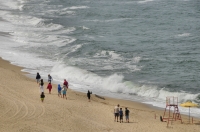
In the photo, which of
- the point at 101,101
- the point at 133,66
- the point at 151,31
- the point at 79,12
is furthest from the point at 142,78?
the point at 79,12

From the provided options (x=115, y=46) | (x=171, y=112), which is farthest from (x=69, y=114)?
(x=115, y=46)

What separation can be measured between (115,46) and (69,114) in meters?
25.7

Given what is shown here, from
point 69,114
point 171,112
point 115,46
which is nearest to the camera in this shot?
point 69,114

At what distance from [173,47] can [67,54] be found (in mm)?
12488

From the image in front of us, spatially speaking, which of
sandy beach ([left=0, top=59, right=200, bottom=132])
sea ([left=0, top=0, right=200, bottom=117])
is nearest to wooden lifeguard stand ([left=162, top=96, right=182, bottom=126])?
sandy beach ([left=0, top=59, right=200, bottom=132])

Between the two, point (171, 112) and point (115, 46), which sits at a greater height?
point (115, 46)

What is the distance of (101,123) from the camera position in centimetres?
3191

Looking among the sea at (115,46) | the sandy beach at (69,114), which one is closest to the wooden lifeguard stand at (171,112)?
the sandy beach at (69,114)

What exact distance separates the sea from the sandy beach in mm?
2983

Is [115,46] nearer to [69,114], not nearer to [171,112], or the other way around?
[171,112]

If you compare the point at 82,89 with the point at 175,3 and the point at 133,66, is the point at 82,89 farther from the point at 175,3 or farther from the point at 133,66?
the point at 175,3

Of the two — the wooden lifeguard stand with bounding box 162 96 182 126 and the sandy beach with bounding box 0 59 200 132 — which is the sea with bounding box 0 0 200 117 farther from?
the sandy beach with bounding box 0 59 200 132

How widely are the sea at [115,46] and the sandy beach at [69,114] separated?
2.98 m

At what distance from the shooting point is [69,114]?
32.6m
